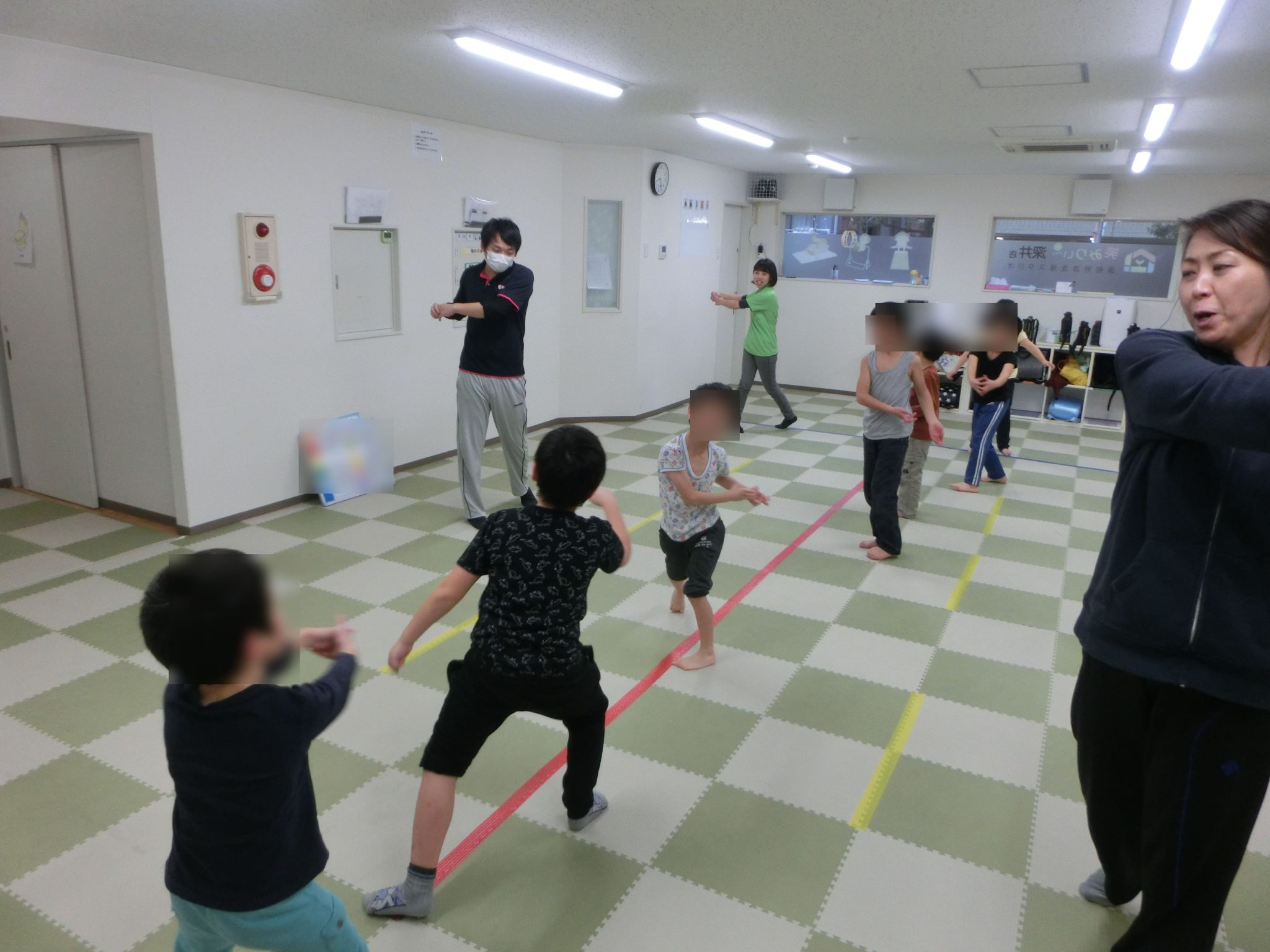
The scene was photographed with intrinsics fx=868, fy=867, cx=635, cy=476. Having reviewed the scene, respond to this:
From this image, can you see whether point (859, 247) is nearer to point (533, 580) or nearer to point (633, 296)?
point (633, 296)

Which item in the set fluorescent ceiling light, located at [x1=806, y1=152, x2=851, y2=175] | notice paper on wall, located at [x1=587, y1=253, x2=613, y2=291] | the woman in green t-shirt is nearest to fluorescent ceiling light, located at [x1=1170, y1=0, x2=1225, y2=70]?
the woman in green t-shirt

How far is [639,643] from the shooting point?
4.27 metres

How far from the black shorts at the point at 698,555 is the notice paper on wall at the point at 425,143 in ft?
14.8

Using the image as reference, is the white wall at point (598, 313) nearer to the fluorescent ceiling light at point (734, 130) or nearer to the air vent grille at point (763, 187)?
the fluorescent ceiling light at point (734, 130)

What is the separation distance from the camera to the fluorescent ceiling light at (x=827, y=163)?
9.16 metres

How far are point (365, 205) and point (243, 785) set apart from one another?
564 centimetres

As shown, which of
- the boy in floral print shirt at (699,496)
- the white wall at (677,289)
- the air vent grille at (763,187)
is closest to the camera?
the boy in floral print shirt at (699,496)

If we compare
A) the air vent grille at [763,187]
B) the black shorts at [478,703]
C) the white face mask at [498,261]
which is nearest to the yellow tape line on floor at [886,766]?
the black shorts at [478,703]

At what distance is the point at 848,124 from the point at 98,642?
6216 millimetres

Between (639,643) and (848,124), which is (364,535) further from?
(848,124)

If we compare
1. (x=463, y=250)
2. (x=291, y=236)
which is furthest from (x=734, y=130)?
(x=291, y=236)

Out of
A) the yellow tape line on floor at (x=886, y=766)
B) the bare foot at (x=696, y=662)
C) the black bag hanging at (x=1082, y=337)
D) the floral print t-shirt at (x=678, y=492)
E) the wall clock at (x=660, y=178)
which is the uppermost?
the wall clock at (x=660, y=178)

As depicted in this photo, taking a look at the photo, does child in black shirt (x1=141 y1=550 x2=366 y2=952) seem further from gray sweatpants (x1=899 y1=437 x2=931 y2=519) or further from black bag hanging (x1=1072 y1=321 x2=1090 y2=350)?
black bag hanging (x1=1072 y1=321 x2=1090 y2=350)

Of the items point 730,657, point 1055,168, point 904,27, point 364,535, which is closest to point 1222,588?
point 730,657
